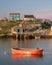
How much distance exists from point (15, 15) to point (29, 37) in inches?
1338

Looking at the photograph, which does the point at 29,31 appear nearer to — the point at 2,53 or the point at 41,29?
the point at 41,29

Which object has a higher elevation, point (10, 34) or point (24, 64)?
point (24, 64)

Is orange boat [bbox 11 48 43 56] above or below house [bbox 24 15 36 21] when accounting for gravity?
above

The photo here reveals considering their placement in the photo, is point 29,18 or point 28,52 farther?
point 29,18

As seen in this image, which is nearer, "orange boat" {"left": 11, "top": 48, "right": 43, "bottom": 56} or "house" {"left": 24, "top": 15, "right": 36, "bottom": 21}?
"orange boat" {"left": 11, "top": 48, "right": 43, "bottom": 56}

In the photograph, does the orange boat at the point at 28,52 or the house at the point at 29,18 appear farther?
the house at the point at 29,18

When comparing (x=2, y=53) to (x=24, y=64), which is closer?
(x=24, y=64)

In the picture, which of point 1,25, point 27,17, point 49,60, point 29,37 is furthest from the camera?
point 27,17

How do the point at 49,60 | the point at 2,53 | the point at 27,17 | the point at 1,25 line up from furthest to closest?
the point at 27,17
the point at 1,25
the point at 2,53
the point at 49,60

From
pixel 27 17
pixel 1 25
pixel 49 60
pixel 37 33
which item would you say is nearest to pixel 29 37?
pixel 37 33

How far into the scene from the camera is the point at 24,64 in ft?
120

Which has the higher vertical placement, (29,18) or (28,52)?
(28,52)

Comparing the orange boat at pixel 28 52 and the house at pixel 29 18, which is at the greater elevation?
the orange boat at pixel 28 52

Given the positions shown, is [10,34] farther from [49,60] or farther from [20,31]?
[49,60]
